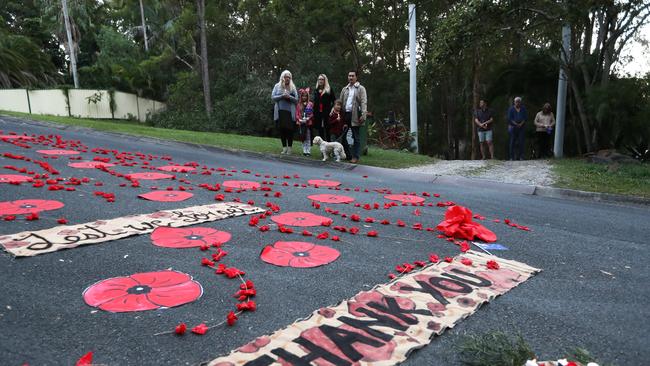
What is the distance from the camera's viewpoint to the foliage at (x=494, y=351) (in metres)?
2.11

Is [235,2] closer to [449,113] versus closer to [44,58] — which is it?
[449,113]

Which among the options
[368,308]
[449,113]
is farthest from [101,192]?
[449,113]

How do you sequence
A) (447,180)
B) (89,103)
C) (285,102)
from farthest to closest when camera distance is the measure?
(89,103) < (285,102) < (447,180)

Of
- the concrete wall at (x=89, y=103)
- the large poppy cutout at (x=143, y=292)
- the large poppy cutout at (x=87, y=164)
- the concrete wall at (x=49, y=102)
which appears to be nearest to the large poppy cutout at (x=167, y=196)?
the large poppy cutout at (x=87, y=164)

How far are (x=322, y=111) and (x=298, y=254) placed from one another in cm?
685

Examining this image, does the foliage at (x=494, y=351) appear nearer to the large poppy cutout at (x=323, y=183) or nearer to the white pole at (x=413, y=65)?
the large poppy cutout at (x=323, y=183)

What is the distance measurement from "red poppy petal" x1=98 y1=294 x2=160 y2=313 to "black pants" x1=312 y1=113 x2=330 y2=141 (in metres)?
7.84

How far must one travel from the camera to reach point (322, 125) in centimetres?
1045

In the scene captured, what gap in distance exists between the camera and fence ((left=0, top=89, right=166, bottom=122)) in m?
23.4

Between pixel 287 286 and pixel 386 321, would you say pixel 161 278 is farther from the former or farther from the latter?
pixel 386 321

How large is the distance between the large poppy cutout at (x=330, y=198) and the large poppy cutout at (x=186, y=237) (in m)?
1.98

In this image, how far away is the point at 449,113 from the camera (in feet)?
73.6

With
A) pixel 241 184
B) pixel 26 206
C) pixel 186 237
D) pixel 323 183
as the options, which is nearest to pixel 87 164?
pixel 241 184

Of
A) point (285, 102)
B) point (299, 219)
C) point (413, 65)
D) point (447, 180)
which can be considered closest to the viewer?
point (299, 219)
